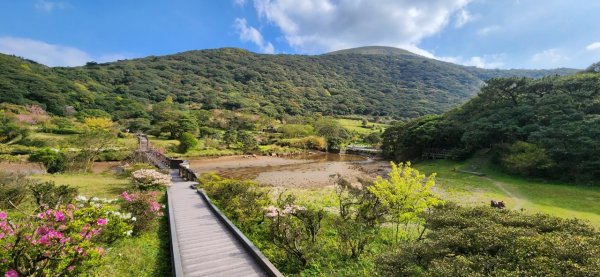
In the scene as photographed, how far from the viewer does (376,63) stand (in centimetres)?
18375

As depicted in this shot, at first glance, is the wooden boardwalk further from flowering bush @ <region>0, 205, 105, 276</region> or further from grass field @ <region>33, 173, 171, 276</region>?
flowering bush @ <region>0, 205, 105, 276</region>

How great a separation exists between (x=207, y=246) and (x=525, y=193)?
1761 centimetres

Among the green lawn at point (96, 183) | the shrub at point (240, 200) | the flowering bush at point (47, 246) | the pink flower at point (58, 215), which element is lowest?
the green lawn at point (96, 183)

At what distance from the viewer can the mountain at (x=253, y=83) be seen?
60.1 meters

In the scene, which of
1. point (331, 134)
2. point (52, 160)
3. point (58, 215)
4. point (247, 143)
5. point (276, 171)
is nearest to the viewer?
point (58, 215)

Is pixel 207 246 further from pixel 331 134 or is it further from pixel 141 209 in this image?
pixel 331 134

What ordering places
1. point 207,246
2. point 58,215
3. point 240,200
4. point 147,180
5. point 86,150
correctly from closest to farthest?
point 58,215, point 207,246, point 240,200, point 147,180, point 86,150

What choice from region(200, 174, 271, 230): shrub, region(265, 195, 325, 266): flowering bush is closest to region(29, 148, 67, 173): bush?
region(200, 174, 271, 230): shrub

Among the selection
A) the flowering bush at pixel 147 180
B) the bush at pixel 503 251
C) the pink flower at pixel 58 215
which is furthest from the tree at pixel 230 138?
the bush at pixel 503 251

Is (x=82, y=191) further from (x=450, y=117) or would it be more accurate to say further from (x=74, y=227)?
(x=450, y=117)

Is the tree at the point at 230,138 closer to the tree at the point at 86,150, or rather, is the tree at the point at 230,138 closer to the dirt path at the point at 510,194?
the tree at the point at 86,150

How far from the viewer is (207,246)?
7402 millimetres

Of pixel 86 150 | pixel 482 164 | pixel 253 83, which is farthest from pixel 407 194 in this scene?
pixel 253 83

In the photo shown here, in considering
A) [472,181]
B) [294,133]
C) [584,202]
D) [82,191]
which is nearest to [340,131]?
[294,133]
